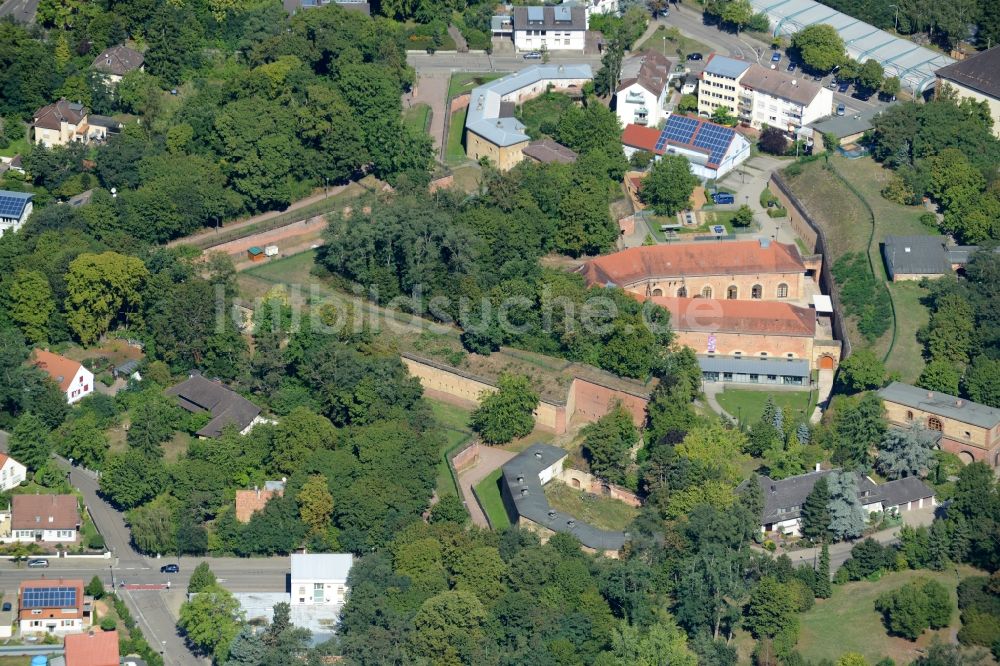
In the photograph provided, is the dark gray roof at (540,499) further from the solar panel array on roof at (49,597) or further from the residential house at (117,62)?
the residential house at (117,62)

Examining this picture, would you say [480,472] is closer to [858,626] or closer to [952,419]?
[858,626]

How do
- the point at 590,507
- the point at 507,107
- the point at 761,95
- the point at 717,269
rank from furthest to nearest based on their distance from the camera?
1. the point at 761,95
2. the point at 507,107
3. the point at 717,269
4. the point at 590,507

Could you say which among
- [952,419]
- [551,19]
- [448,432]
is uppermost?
[551,19]

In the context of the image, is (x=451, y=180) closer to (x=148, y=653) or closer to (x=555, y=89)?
(x=555, y=89)

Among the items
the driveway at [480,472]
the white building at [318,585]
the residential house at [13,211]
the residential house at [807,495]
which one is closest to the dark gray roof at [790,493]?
the residential house at [807,495]

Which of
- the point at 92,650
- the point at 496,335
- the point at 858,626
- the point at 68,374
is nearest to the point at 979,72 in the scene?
the point at 496,335

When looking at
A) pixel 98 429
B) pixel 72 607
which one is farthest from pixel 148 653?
pixel 98 429
